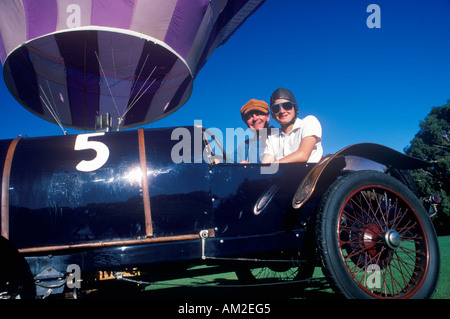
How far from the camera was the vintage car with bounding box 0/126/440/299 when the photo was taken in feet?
5.87

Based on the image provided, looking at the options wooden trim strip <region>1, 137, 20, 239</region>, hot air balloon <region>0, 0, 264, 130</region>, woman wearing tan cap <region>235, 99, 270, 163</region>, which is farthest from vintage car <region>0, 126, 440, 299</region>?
hot air balloon <region>0, 0, 264, 130</region>

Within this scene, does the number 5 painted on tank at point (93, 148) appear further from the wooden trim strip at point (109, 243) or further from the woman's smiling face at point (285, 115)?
the woman's smiling face at point (285, 115)

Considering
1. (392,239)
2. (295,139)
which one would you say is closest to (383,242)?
(392,239)

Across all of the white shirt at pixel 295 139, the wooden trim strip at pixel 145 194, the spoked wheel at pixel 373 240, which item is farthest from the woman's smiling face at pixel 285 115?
the wooden trim strip at pixel 145 194

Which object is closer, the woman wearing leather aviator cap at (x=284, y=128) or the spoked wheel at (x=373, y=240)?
the spoked wheel at (x=373, y=240)

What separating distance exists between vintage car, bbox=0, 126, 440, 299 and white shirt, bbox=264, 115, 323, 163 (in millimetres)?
493

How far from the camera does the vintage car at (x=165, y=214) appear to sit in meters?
1.79

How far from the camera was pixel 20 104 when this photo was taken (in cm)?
809

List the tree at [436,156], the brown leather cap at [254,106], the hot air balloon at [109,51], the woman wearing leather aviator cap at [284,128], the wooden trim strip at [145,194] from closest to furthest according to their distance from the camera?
the wooden trim strip at [145,194]
the woman wearing leather aviator cap at [284,128]
the brown leather cap at [254,106]
the hot air balloon at [109,51]
the tree at [436,156]

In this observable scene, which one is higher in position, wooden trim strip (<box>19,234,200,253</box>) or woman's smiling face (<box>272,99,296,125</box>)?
woman's smiling face (<box>272,99,296,125</box>)

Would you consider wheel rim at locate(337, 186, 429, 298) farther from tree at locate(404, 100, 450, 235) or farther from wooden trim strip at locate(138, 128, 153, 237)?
tree at locate(404, 100, 450, 235)

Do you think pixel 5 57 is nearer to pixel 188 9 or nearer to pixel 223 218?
pixel 188 9
